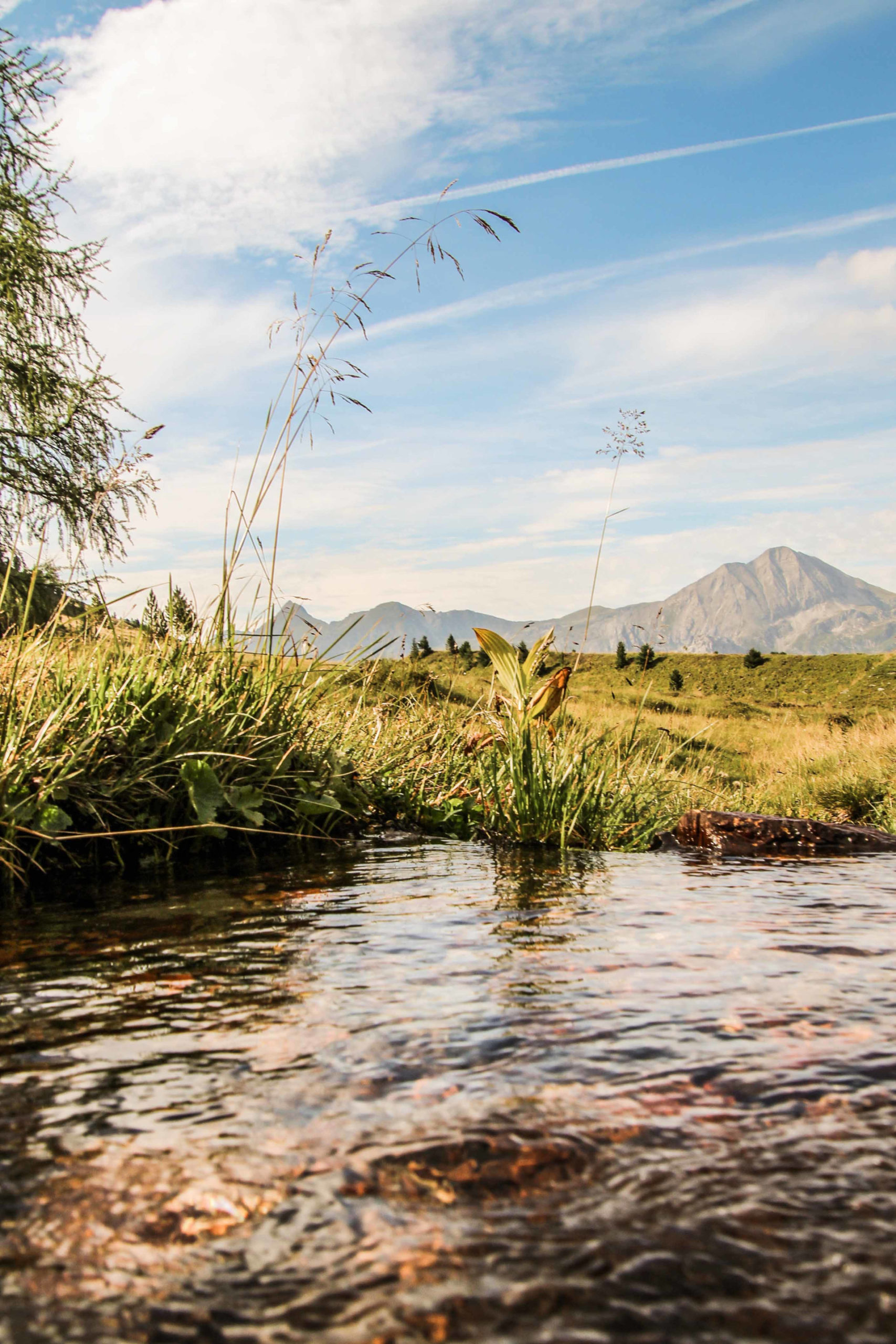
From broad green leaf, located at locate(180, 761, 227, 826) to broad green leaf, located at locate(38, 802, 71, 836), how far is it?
0.61 m

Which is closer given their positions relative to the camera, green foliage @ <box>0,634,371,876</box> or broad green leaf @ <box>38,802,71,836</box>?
broad green leaf @ <box>38,802,71,836</box>

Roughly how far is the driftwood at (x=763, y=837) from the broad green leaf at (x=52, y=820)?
11.3ft

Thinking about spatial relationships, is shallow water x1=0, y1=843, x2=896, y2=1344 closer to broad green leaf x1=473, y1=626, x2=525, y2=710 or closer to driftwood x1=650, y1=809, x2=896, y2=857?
driftwood x1=650, y1=809, x2=896, y2=857

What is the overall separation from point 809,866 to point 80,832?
3.70 m

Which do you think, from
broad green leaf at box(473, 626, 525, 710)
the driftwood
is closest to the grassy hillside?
broad green leaf at box(473, 626, 525, 710)

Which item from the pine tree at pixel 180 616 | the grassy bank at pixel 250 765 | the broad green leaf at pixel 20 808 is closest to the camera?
the broad green leaf at pixel 20 808

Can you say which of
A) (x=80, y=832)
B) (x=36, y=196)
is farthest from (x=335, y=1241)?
(x=36, y=196)

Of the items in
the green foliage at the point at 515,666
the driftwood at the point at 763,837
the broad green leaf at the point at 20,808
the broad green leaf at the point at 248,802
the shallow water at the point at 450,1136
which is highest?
the green foliage at the point at 515,666

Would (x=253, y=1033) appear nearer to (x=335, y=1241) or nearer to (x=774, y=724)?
(x=335, y=1241)

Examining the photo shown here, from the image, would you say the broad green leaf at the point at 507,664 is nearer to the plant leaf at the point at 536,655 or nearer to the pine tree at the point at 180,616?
the plant leaf at the point at 536,655

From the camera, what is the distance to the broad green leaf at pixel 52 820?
12.1ft

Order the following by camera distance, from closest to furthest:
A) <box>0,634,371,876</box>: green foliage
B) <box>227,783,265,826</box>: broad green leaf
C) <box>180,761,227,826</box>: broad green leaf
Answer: <box>0,634,371,876</box>: green foliage
<box>180,761,227,826</box>: broad green leaf
<box>227,783,265,826</box>: broad green leaf

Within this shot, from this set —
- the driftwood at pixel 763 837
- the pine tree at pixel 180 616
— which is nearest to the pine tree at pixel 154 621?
the pine tree at pixel 180 616

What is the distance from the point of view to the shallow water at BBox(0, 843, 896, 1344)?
1.04 m
